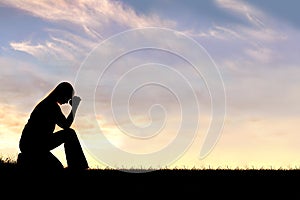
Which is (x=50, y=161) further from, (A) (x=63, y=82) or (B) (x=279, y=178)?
(B) (x=279, y=178)

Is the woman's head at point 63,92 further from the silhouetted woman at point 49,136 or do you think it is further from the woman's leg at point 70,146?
the woman's leg at point 70,146

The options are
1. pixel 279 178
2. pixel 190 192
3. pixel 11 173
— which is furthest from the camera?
pixel 279 178

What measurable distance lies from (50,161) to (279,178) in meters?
7.32

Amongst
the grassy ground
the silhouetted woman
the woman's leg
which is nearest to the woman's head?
the silhouetted woman

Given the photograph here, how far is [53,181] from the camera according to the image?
1305 cm

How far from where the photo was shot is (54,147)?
42.9 feet

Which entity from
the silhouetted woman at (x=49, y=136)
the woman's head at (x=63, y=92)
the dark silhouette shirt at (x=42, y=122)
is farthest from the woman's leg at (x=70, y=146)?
the woman's head at (x=63, y=92)

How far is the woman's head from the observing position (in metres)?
13.0

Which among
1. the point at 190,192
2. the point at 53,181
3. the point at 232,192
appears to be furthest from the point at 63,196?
the point at 232,192

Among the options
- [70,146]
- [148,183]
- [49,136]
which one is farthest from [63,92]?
[148,183]

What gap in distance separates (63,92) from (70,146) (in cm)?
134

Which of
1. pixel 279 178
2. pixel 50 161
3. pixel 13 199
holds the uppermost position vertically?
pixel 279 178

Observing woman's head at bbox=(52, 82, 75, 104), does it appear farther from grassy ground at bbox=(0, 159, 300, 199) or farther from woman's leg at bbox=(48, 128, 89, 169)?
grassy ground at bbox=(0, 159, 300, 199)

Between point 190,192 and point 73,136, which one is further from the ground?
point 73,136
